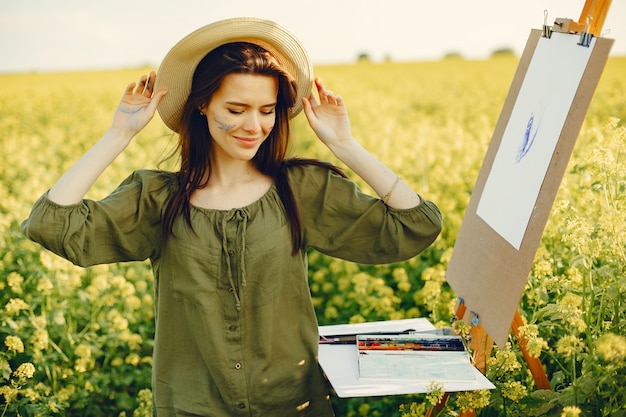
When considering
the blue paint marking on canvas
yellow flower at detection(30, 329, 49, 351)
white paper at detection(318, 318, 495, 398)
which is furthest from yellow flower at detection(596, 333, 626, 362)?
yellow flower at detection(30, 329, 49, 351)

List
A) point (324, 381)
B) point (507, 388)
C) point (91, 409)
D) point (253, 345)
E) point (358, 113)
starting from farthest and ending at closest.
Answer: point (358, 113) → point (91, 409) → point (324, 381) → point (253, 345) → point (507, 388)

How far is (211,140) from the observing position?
2.52m

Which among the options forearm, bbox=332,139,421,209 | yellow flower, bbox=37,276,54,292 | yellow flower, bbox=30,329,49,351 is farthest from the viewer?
yellow flower, bbox=37,276,54,292

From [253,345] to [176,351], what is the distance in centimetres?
28

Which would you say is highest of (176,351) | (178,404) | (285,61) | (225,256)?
(285,61)

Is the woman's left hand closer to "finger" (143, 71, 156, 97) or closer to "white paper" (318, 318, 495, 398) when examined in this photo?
"finger" (143, 71, 156, 97)

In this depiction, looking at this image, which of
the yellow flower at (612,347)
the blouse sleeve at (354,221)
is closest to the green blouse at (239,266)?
the blouse sleeve at (354,221)

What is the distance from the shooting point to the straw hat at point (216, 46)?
2295mm

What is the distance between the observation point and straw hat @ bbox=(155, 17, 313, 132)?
2.29 meters

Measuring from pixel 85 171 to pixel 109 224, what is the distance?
0.19 metres

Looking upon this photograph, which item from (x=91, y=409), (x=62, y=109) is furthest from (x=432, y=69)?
(x=91, y=409)

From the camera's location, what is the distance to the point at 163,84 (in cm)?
244

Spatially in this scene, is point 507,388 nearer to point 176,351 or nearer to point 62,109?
point 176,351

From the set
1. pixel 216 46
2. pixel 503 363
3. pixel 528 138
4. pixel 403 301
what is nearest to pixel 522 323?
pixel 503 363
